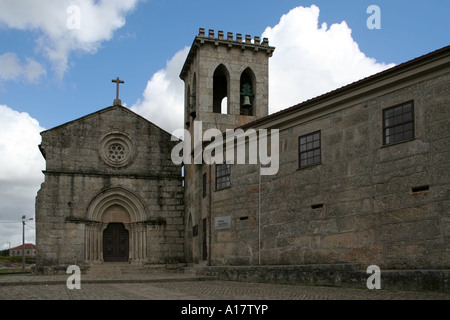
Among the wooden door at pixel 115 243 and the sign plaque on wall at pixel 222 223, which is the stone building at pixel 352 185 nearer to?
the sign plaque on wall at pixel 222 223

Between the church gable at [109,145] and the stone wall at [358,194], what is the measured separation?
376 inches

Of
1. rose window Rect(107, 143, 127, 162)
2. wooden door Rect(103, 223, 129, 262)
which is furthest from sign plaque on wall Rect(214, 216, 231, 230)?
rose window Rect(107, 143, 127, 162)

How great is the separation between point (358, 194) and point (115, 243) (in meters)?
15.8

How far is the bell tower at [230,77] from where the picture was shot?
24797 millimetres

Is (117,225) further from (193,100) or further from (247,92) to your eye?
(247,92)

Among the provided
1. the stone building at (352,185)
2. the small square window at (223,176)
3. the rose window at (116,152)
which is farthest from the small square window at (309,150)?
the rose window at (116,152)

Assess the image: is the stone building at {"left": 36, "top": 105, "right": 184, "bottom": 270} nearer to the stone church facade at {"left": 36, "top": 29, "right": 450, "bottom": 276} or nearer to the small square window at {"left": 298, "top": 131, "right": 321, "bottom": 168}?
the stone church facade at {"left": 36, "top": 29, "right": 450, "bottom": 276}

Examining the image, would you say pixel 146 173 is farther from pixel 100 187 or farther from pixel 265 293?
pixel 265 293

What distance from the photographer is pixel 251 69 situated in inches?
1014

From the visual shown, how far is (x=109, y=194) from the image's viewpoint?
87.1 feet

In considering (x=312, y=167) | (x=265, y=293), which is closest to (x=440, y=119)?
(x=312, y=167)

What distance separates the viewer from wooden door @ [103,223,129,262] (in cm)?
2680

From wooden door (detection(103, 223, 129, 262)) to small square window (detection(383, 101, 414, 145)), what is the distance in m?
16.6
